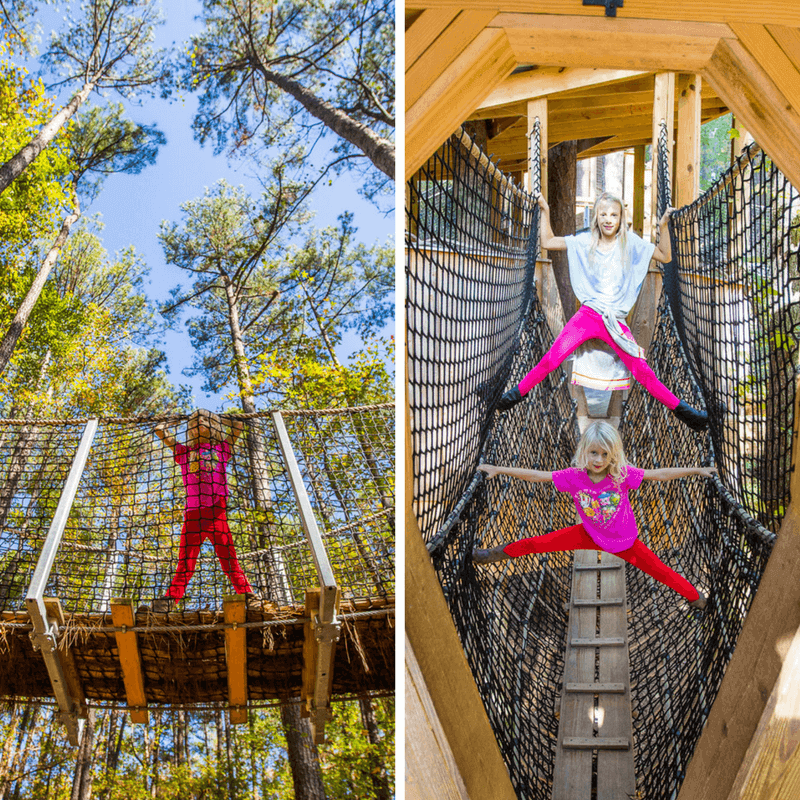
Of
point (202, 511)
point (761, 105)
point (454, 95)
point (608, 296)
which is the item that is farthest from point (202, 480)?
point (761, 105)

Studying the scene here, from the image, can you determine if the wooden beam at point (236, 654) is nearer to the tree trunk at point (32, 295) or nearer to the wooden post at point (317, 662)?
the wooden post at point (317, 662)

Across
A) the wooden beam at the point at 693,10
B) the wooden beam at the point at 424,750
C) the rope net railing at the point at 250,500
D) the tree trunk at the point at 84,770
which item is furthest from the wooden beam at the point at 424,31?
the tree trunk at the point at 84,770

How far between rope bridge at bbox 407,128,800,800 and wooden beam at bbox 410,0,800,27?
36 cm

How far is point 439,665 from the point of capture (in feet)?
3.41

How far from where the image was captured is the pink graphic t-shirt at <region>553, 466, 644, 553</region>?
4.65ft

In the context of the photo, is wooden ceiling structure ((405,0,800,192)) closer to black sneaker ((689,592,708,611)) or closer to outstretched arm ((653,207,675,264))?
outstretched arm ((653,207,675,264))

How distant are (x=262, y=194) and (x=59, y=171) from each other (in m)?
0.56

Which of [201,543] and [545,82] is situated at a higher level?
[545,82]

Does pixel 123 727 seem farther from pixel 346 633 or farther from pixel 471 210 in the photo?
pixel 471 210

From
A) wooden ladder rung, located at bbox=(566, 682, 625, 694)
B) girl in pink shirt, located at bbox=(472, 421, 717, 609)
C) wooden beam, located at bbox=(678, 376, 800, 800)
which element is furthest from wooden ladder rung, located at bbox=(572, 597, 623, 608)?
wooden beam, located at bbox=(678, 376, 800, 800)

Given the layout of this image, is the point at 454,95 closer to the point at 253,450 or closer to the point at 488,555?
the point at 488,555

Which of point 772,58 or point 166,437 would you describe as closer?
point 772,58

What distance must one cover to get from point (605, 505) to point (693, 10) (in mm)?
903

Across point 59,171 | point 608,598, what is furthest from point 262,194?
point 608,598
